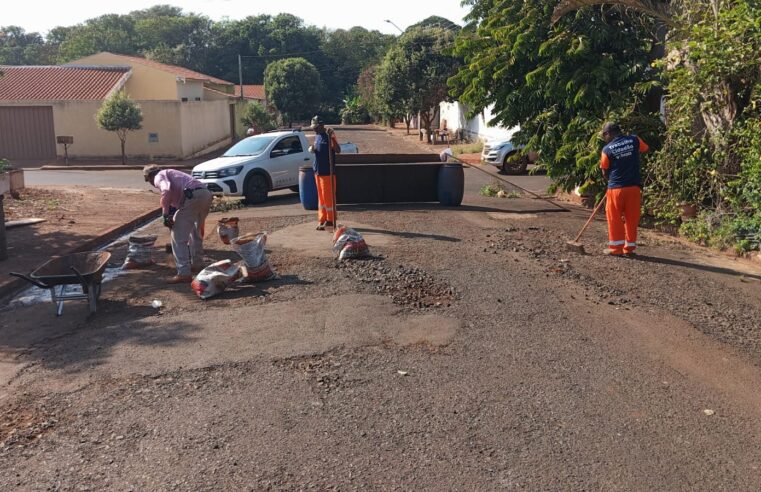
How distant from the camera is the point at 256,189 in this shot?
16.1 metres

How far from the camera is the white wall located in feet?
111

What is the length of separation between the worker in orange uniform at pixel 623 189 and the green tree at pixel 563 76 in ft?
9.09

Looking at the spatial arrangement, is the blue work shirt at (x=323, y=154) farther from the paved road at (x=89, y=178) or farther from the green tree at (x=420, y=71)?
the green tree at (x=420, y=71)

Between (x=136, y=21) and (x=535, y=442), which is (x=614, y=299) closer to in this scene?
(x=535, y=442)

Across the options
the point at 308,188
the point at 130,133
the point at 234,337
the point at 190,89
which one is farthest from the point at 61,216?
the point at 190,89

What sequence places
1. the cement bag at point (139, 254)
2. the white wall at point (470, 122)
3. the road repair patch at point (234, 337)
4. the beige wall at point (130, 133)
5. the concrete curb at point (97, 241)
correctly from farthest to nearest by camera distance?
1. the white wall at point (470, 122)
2. the beige wall at point (130, 133)
3. the cement bag at point (139, 254)
4. the concrete curb at point (97, 241)
5. the road repair patch at point (234, 337)

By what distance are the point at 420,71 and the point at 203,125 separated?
13624mm

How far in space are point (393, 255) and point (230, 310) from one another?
2910 mm

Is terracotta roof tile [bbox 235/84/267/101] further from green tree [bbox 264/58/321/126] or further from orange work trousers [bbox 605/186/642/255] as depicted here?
orange work trousers [bbox 605/186/642/255]

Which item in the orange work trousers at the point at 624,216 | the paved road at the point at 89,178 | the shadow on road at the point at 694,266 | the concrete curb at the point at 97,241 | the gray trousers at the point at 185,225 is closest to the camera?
the gray trousers at the point at 185,225

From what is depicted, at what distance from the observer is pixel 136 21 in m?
102

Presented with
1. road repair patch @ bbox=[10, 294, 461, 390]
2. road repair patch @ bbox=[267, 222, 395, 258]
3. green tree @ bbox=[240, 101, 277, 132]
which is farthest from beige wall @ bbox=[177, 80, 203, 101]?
road repair patch @ bbox=[10, 294, 461, 390]

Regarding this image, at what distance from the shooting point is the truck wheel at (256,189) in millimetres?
16047

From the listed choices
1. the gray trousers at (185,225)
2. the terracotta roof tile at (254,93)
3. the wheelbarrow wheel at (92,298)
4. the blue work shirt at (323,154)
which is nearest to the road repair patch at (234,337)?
the wheelbarrow wheel at (92,298)
